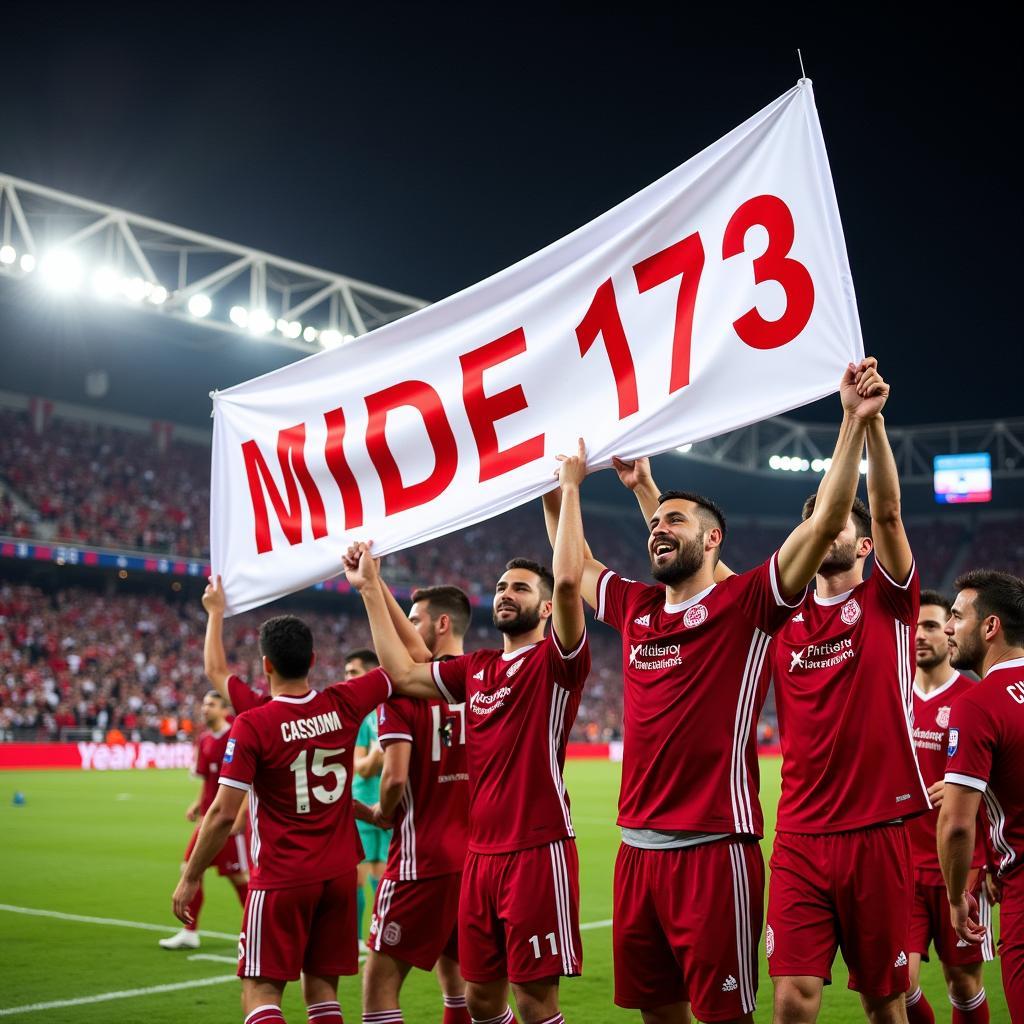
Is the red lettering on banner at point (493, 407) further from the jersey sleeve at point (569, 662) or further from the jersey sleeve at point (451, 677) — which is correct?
the jersey sleeve at point (451, 677)

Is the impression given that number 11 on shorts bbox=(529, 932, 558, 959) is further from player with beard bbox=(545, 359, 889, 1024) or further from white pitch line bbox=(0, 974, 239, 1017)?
white pitch line bbox=(0, 974, 239, 1017)

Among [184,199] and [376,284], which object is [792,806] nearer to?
[184,199]

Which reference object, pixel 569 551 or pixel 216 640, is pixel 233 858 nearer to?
pixel 216 640

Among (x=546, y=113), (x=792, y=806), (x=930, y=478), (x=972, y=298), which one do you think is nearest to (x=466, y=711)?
(x=792, y=806)

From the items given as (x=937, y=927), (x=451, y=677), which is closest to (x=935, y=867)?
(x=937, y=927)

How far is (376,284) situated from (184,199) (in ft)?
24.0

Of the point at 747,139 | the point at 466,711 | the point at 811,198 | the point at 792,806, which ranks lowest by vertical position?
the point at 792,806

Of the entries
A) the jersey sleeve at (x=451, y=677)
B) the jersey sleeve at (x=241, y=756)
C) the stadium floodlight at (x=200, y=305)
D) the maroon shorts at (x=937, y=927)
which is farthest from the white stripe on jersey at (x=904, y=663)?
the stadium floodlight at (x=200, y=305)

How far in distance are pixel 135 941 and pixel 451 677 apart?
18.5 feet

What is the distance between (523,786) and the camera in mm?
4816

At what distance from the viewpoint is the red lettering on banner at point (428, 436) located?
521 cm

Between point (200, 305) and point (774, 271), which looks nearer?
point (774, 271)

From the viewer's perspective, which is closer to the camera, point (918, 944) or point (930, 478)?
point (918, 944)

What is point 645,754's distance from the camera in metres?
4.41
